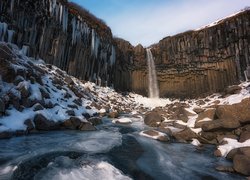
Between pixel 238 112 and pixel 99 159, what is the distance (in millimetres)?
7110

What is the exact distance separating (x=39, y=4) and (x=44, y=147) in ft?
61.8

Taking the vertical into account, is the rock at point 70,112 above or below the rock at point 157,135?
above

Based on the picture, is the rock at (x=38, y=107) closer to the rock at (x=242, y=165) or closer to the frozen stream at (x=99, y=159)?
the frozen stream at (x=99, y=159)

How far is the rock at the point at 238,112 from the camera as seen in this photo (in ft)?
34.8

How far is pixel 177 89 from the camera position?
4228cm

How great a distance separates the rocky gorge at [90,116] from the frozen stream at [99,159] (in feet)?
0.10

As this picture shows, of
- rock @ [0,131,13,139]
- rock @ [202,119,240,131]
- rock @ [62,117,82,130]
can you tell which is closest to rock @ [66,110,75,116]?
rock @ [62,117,82,130]

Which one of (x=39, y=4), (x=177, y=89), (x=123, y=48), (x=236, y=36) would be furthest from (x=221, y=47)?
(x=39, y=4)

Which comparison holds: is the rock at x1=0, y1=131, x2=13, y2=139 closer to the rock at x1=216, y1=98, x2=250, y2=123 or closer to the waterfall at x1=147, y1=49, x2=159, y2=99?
the rock at x1=216, y1=98, x2=250, y2=123

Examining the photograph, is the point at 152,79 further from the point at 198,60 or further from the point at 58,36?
the point at 58,36

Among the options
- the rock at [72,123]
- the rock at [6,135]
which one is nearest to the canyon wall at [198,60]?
the rock at [72,123]

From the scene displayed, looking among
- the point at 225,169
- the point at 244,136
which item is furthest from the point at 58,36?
the point at 225,169

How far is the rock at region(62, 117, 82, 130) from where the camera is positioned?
12.4 m

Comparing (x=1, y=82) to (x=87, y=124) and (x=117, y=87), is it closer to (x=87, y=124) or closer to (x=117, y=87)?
(x=87, y=124)
